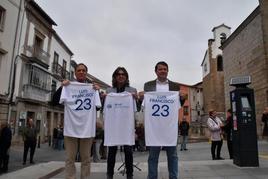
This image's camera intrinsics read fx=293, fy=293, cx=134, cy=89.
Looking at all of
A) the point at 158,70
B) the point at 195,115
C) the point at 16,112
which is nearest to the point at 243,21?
the point at 16,112

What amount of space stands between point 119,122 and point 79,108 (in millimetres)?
782

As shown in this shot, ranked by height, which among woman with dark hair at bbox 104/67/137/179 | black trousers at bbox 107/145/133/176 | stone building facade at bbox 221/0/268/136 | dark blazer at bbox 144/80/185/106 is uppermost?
stone building facade at bbox 221/0/268/136

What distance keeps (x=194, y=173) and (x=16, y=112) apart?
1853 centimetres

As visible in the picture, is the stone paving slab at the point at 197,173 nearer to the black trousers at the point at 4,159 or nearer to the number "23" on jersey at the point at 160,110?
the black trousers at the point at 4,159

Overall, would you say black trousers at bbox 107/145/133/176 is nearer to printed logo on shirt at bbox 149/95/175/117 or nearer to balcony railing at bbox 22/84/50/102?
printed logo on shirt at bbox 149/95/175/117

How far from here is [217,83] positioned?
4816 cm

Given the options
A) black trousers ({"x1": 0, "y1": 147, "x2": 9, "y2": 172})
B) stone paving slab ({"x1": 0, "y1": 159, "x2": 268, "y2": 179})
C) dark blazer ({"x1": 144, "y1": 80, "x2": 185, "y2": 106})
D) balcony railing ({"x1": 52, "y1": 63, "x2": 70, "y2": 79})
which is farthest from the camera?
balcony railing ({"x1": 52, "y1": 63, "x2": 70, "y2": 79})

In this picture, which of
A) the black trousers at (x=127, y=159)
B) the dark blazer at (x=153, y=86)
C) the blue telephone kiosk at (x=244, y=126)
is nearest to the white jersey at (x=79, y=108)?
the black trousers at (x=127, y=159)

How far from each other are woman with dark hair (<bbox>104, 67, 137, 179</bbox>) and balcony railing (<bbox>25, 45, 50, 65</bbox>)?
20.4 meters

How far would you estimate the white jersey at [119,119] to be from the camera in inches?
211

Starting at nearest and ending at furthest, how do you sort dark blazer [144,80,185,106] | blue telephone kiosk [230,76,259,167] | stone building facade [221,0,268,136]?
dark blazer [144,80,185,106] → blue telephone kiosk [230,76,259,167] → stone building facade [221,0,268,136]

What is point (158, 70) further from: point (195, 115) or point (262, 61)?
point (195, 115)

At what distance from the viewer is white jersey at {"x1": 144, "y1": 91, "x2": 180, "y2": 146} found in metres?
5.30

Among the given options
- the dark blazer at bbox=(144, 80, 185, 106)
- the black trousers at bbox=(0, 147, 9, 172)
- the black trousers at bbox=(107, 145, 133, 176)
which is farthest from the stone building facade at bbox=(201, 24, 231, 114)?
the black trousers at bbox=(107, 145, 133, 176)
